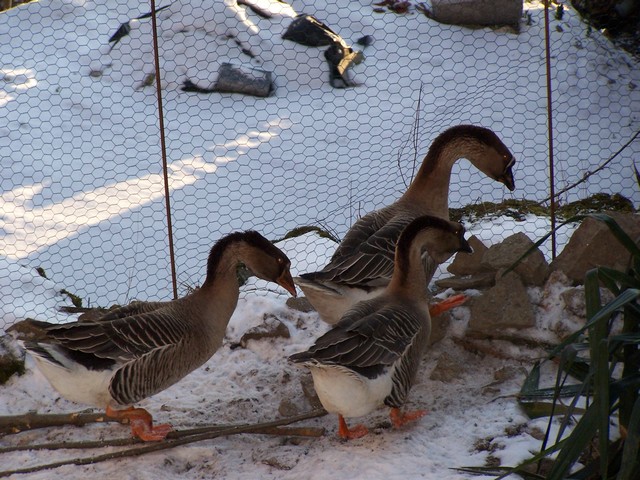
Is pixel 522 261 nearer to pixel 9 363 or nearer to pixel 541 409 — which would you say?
pixel 541 409

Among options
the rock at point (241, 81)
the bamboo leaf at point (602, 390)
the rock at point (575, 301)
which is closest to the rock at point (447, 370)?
the rock at point (575, 301)

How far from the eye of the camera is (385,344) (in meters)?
3.72

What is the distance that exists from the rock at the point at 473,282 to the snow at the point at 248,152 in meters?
0.22

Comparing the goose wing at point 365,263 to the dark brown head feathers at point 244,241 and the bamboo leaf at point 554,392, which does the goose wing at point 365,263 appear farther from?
the bamboo leaf at point 554,392

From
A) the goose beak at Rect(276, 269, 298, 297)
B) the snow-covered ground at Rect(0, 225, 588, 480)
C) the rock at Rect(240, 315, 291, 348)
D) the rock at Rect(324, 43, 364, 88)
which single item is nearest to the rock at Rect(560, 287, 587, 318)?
the snow-covered ground at Rect(0, 225, 588, 480)

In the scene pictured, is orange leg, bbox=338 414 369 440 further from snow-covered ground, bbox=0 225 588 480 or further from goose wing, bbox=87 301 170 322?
goose wing, bbox=87 301 170 322

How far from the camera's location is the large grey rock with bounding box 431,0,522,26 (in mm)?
9055

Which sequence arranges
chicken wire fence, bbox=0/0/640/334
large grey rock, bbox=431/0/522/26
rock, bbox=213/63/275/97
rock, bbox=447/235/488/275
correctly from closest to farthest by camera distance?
rock, bbox=447/235/488/275, chicken wire fence, bbox=0/0/640/334, rock, bbox=213/63/275/97, large grey rock, bbox=431/0/522/26

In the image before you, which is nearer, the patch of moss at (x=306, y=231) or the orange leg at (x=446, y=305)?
the orange leg at (x=446, y=305)

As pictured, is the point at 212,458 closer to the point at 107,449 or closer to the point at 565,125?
the point at 107,449

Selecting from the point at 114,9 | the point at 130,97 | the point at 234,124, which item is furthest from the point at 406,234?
the point at 114,9

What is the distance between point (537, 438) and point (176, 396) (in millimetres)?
2068

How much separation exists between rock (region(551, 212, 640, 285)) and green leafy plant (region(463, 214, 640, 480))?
1239mm

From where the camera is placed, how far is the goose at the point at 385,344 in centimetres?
355
